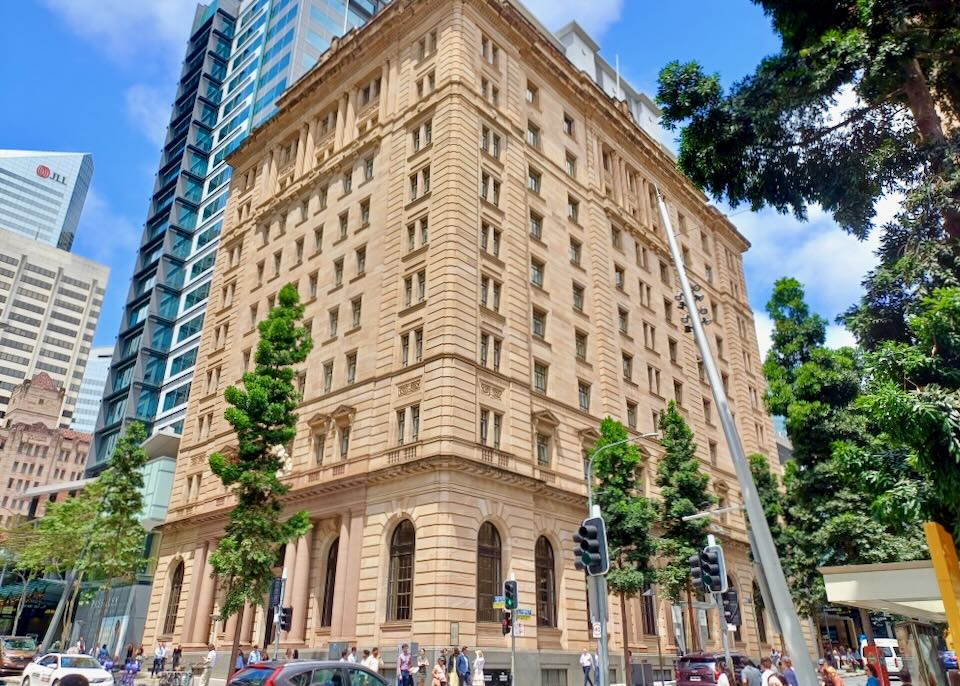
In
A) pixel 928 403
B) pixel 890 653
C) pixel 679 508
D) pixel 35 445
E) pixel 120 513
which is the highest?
pixel 35 445

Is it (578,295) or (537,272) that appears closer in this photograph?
(537,272)

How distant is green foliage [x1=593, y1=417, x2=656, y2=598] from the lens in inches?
1204

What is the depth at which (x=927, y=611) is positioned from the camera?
56.6 ft

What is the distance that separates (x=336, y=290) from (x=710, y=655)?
27.5 metres

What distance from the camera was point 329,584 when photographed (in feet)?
113

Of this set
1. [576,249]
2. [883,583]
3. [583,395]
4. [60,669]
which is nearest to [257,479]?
[60,669]

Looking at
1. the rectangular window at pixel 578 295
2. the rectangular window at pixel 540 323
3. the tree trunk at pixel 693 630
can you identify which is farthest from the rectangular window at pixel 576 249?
the tree trunk at pixel 693 630

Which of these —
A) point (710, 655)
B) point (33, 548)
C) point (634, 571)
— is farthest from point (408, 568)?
point (33, 548)

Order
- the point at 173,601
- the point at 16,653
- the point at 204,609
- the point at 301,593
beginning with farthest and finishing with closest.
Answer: the point at 173,601 → the point at 204,609 → the point at 16,653 → the point at 301,593

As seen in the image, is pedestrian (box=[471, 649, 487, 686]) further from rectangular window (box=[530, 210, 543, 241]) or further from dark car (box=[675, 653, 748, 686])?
rectangular window (box=[530, 210, 543, 241])

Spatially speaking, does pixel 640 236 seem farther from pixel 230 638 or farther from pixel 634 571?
pixel 230 638

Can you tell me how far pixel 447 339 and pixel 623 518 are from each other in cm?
1147

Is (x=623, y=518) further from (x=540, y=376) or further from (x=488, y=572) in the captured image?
(x=540, y=376)

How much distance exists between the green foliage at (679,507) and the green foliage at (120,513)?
108 ft
